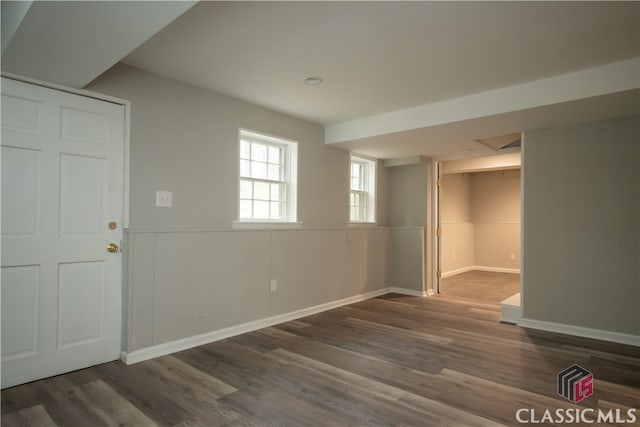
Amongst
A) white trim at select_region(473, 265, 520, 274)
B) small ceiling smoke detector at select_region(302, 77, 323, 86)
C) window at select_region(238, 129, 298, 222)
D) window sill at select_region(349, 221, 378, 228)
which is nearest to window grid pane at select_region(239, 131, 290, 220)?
window at select_region(238, 129, 298, 222)

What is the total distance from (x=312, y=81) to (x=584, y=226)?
3.02 metres

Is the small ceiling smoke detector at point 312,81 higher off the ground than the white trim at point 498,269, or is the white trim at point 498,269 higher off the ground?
the small ceiling smoke detector at point 312,81

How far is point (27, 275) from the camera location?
2580mm

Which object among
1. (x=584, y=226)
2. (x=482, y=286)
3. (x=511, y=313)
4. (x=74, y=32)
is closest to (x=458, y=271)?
(x=482, y=286)

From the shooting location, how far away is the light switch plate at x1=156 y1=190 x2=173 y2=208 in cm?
321

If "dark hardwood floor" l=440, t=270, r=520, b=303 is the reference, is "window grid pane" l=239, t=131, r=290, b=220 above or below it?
above

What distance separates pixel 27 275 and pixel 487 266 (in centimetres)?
816

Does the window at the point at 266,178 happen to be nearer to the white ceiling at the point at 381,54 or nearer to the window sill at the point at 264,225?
the window sill at the point at 264,225

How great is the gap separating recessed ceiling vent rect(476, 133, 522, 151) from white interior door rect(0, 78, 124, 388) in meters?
4.14

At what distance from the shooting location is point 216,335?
3.54 m

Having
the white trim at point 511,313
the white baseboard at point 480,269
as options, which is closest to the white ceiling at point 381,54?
the white trim at point 511,313

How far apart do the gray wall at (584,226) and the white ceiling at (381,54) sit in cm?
31

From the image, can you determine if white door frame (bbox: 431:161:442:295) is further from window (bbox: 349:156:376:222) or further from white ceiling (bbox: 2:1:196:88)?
white ceiling (bbox: 2:1:196:88)

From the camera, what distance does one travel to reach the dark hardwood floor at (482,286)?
5.66m
